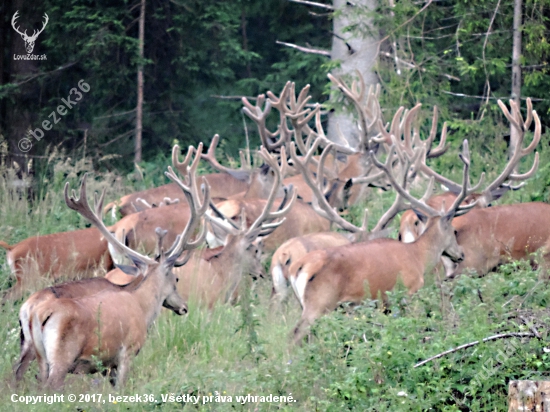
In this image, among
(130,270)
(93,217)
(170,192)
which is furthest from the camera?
(170,192)

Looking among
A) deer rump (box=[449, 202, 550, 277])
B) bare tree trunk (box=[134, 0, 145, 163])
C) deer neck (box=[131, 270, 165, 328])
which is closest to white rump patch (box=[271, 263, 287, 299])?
deer neck (box=[131, 270, 165, 328])

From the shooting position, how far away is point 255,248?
29.2 feet

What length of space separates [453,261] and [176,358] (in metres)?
3.49

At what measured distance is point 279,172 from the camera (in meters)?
9.12

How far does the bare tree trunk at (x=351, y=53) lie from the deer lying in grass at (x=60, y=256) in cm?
556

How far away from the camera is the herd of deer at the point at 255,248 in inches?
239

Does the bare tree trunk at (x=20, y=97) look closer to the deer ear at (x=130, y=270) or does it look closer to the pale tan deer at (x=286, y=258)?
the pale tan deer at (x=286, y=258)

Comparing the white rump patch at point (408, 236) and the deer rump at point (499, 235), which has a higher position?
the deer rump at point (499, 235)

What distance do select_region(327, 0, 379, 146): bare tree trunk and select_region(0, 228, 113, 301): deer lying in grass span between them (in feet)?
18.2

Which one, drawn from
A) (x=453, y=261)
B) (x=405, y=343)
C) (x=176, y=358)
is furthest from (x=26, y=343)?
(x=453, y=261)

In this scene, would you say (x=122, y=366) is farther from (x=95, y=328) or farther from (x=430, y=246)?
(x=430, y=246)

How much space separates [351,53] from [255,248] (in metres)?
6.15

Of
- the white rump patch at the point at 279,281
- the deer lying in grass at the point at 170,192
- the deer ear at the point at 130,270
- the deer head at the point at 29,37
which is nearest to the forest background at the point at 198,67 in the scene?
the deer head at the point at 29,37

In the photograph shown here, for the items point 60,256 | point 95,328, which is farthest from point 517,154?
point 95,328
